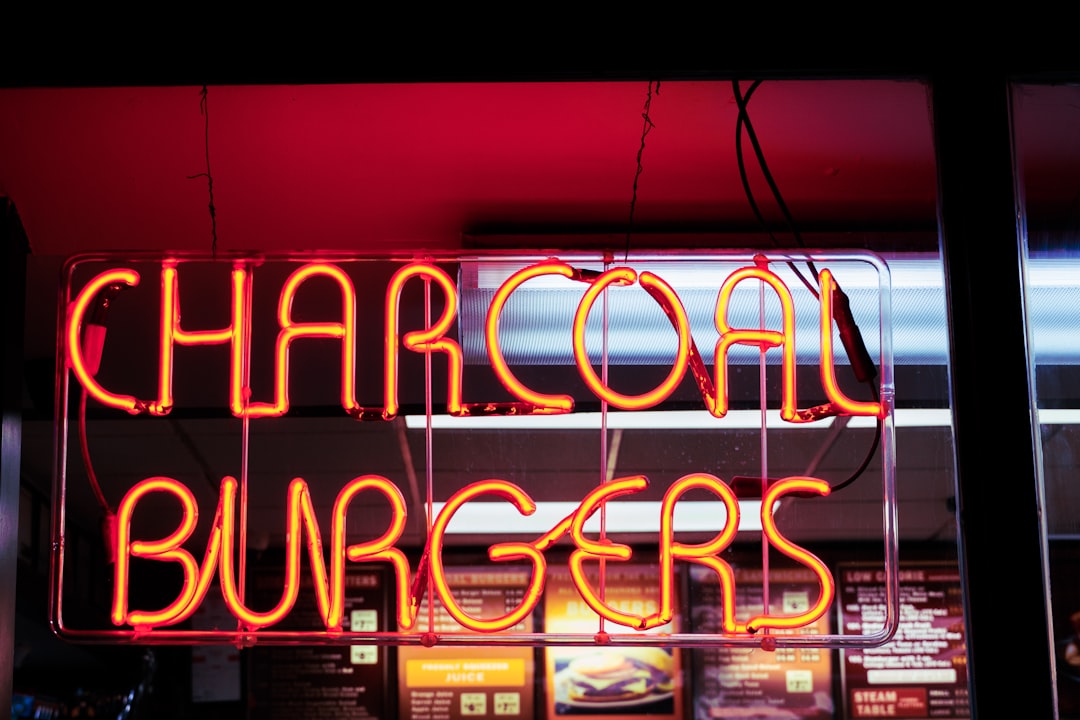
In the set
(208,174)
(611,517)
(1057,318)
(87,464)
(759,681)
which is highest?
(208,174)

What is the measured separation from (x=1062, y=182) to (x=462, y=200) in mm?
1729

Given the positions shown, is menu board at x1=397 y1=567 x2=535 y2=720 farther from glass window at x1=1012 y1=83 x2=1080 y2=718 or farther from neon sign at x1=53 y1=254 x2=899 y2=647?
glass window at x1=1012 y1=83 x2=1080 y2=718

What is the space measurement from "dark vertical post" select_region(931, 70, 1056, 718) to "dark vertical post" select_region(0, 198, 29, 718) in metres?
1.84

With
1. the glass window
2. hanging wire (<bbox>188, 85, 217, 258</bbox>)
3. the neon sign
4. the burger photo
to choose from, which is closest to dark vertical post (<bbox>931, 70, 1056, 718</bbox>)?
the glass window

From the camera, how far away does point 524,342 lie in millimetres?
4035

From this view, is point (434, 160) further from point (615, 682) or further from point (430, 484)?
point (615, 682)

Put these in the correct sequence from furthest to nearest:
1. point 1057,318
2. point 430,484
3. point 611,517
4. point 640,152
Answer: point 611,517 → point 640,152 → point 430,484 → point 1057,318

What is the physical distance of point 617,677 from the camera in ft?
20.0

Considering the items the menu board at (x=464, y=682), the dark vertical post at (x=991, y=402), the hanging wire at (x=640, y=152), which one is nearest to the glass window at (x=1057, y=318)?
the dark vertical post at (x=991, y=402)

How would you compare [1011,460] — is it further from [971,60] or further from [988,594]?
[971,60]

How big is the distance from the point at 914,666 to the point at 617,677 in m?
1.56

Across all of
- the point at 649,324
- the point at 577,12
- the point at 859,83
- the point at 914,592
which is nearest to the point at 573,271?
the point at 577,12

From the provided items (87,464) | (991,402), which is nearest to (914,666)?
(991,402)

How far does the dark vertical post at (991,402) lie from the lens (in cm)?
191
